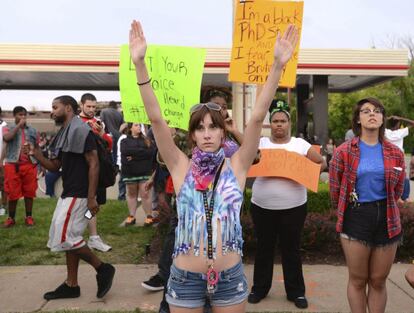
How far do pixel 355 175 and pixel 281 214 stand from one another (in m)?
1.03

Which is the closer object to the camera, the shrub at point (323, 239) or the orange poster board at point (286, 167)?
the orange poster board at point (286, 167)

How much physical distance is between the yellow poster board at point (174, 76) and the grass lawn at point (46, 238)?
99.8 inches

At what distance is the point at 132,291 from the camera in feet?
15.9

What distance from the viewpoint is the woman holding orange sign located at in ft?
14.3

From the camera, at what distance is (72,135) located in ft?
14.4

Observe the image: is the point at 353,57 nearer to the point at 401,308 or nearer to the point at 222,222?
the point at 401,308

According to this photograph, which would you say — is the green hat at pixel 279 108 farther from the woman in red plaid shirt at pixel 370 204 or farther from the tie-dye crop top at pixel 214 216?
the tie-dye crop top at pixel 214 216

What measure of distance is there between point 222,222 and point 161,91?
1912 mm

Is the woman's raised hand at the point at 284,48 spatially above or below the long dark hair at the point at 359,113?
above

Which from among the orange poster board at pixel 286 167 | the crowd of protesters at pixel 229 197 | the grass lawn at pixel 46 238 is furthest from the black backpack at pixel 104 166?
the grass lawn at pixel 46 238

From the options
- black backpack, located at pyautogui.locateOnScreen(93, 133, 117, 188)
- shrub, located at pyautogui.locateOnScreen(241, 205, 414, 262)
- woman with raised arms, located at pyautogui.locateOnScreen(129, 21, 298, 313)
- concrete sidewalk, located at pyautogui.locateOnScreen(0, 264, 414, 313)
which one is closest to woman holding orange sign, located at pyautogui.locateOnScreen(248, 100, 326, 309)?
concrete sidewalk, located at pyautogui.locateOnScreen(0, 264, 414, 313)

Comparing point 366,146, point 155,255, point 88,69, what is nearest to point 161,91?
point 366,146

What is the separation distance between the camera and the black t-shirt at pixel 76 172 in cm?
443

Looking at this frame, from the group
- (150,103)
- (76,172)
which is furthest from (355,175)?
(76,172)
